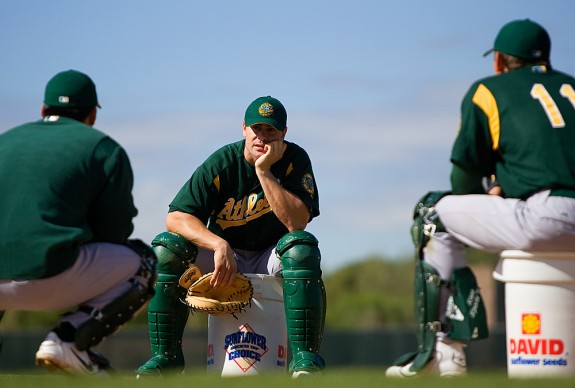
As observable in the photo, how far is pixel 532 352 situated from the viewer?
523 centimetres

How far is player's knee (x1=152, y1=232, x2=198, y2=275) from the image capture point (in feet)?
21.0

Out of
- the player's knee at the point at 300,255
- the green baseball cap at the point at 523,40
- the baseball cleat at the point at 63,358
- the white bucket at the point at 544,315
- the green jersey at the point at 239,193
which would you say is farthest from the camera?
the green jersey at the point at 239,193

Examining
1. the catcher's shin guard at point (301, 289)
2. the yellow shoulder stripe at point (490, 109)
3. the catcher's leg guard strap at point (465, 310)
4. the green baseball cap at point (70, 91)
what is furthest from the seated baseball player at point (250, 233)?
the yellow shoulder stripe at point (490, 109)

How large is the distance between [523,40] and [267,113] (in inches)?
65.2

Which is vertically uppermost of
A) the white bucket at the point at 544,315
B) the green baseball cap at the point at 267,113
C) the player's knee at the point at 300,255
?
the green baseball cap at the point at 267,113

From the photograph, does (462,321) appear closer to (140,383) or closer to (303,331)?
(303,331)

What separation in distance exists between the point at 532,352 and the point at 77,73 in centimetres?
274

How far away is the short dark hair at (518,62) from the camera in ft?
18.4

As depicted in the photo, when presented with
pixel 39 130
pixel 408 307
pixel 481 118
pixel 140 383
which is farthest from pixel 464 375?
pixel 408 307

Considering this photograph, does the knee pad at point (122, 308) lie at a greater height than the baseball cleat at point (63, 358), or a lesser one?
greater

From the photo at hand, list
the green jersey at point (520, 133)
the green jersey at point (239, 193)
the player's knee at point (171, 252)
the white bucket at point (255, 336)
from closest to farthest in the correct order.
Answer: the green jersey at point (520, 133) → the white bucket at point (255, 336) → the player's knee at point (171, 252) → the green jersey at point (239, 193)

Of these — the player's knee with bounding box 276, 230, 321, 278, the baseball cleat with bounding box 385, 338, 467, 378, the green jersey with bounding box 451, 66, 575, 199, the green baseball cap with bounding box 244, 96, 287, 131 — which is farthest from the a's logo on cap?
the baseball cleat with bounding box 385, 338, 467, 378

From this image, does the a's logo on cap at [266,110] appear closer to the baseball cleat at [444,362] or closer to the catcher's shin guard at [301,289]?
the catcher's shin guard at [301,289]

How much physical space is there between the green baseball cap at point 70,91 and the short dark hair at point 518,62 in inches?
86.1
